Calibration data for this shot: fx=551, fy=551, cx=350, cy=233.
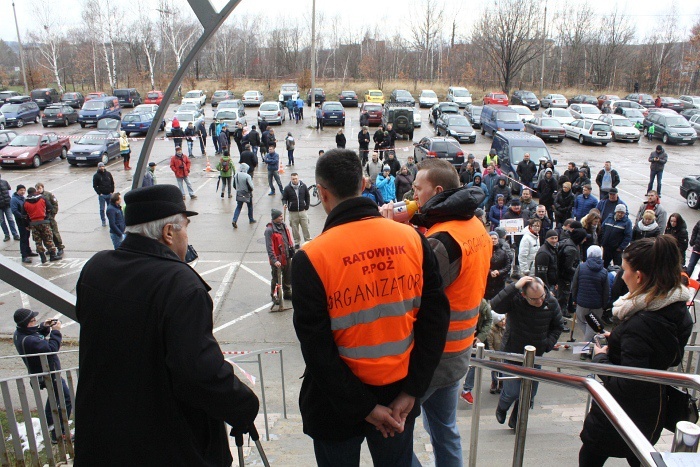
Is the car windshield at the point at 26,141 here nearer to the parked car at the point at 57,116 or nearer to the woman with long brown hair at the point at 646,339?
the parked car at the point at 57,116

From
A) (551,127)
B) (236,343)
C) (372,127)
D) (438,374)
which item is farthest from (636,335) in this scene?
(372,127)

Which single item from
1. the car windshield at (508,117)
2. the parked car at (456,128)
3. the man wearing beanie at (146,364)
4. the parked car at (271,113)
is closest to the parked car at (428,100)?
the parked car at (456,128)

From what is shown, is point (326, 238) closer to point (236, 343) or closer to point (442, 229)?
point (442, 229)

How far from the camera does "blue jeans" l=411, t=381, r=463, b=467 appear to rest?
3.00m

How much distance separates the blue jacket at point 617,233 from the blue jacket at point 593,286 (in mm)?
2938

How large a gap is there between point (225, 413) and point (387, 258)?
0.87 m

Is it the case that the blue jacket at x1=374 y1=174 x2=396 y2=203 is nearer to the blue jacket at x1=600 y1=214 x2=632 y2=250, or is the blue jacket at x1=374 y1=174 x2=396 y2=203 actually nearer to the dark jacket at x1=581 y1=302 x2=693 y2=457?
the blue jacket at x1=600 y1=214 x2=632 y2=250

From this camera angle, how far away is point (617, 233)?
10500mm

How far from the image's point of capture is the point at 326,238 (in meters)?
2.20

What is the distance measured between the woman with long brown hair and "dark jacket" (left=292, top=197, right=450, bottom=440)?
1.25 m

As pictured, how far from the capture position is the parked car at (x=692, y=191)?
54.3 ft

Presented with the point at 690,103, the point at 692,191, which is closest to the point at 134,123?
the point at 692,191

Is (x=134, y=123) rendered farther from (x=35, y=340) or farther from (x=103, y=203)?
(x=35, y=340)

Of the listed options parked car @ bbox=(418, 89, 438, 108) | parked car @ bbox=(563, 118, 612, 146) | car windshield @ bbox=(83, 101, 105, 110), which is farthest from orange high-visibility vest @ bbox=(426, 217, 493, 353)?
parked car @ bbox=(418, 89, 438, 108)
